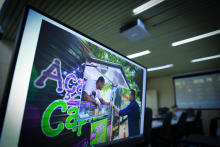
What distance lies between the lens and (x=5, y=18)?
3098 millimetres

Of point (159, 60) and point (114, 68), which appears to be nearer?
point (114, 68)

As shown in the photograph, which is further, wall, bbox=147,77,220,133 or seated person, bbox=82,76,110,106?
wall, bbox=147,77,220,133

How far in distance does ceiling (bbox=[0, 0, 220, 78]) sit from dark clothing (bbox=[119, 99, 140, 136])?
221 cm

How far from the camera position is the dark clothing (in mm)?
1128

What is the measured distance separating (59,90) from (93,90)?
0.82 ft

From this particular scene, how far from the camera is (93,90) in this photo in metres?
0.86

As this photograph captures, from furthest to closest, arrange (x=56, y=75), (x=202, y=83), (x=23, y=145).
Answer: (x=202, y=83)
(x=56, y=75)
(x=23, y=145)

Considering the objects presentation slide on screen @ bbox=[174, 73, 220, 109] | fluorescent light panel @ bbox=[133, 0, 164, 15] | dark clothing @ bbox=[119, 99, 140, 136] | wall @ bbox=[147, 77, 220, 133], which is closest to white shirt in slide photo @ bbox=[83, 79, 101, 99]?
dark clothing @ bbox=[119, 99, 140, 136]

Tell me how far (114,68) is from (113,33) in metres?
2.80

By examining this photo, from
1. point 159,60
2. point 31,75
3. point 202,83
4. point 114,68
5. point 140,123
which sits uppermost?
point 159,60

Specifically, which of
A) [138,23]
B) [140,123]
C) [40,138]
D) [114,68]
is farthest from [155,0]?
[40,138]

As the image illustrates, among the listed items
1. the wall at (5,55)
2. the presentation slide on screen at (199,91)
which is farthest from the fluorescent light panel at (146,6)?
the presentation slide on screen at (199,91)

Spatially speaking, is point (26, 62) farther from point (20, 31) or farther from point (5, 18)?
point (5, 18)

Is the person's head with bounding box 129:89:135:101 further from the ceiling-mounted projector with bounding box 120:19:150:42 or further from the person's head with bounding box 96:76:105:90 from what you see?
the ceiling-mounted projector with bounding box 120:19:150:42
